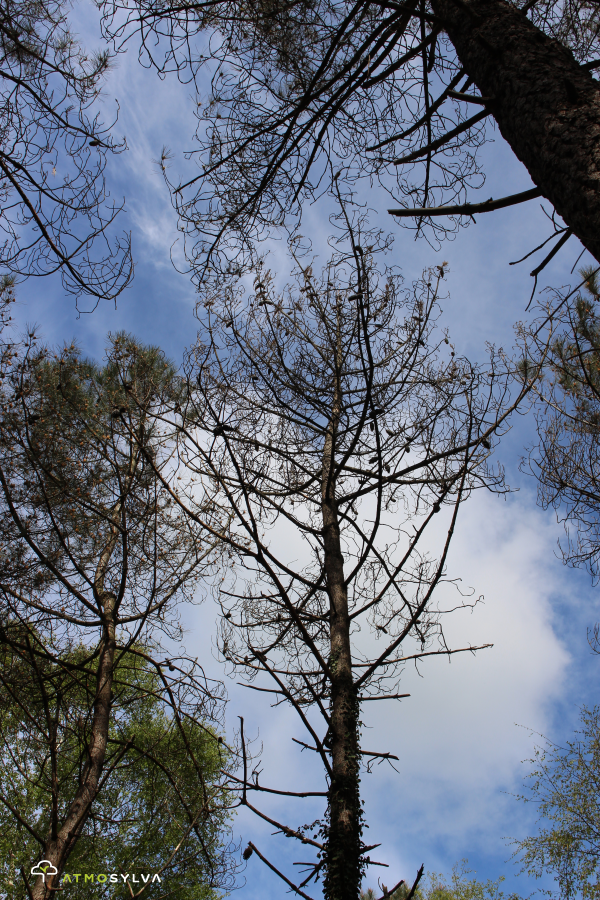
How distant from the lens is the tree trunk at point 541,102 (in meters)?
1.58

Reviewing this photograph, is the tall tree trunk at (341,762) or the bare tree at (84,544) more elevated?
the bare tree at (84,544)

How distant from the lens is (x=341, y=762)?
8.46ft

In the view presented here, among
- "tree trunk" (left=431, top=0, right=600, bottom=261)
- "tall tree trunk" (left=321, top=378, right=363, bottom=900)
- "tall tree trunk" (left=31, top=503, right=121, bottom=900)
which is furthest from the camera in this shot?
"tall tree trunk" (left=31, top=503, right=121, bottom=900)

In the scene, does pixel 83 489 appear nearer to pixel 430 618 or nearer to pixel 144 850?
pixel 430 618

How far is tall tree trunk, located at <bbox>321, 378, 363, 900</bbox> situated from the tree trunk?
2.19 metres

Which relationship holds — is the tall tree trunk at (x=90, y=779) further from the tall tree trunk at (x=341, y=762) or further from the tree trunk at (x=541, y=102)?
the tree trunk at (x=541, y=102)

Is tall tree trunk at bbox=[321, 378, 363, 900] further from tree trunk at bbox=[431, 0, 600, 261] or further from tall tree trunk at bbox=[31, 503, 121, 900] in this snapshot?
tree trunk at bbox=[431, 0, 600, 261]

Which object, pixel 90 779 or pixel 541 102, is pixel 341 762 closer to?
pixel 90 779

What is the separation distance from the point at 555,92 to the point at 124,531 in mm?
2643

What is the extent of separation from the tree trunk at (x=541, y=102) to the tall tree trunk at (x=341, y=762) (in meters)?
2.19

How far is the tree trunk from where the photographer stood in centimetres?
158

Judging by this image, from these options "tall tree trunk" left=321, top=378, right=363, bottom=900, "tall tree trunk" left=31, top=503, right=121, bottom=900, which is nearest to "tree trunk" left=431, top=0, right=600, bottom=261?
"tall tree trunk" left=321, top=378, right=363, bottom=900

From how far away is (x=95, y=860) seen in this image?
9.88 meters

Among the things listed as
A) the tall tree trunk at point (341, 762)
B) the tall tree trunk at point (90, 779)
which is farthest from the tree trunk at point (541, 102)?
the tall tree trunk at point (90, 779)
